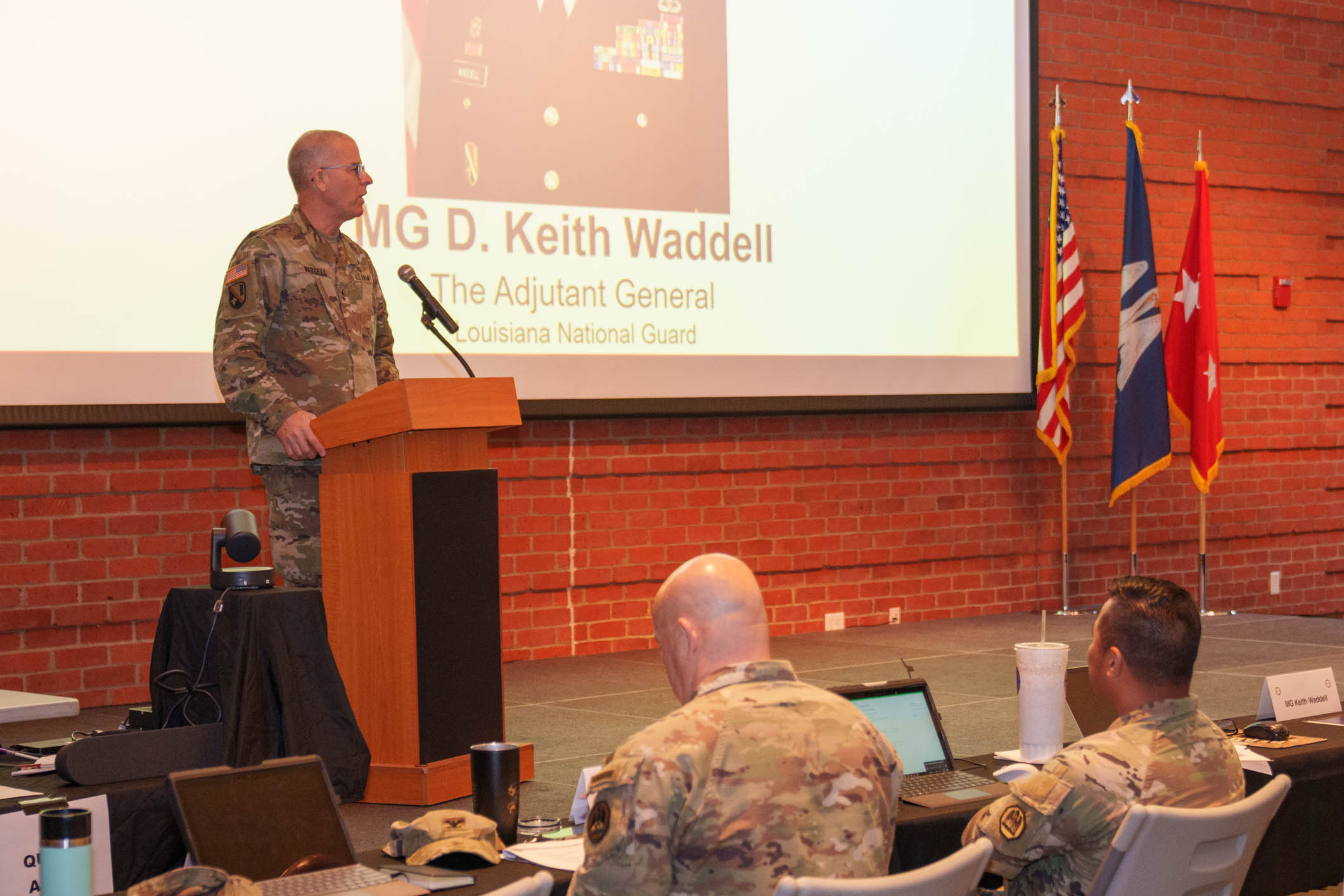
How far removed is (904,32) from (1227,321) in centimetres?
253

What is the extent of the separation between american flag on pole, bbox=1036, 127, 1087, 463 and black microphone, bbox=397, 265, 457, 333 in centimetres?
405

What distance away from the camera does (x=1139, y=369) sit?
6785 mm

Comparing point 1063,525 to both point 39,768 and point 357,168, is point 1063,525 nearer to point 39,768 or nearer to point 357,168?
point 357,168

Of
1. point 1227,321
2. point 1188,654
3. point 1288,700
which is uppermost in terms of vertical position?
point 1227,321

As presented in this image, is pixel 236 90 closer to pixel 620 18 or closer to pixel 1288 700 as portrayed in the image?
pixel 620 18

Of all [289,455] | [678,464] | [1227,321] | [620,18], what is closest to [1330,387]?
[1227,321]

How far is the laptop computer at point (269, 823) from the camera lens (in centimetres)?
195

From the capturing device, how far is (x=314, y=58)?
16.6 ft

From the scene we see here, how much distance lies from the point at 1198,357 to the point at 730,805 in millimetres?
5847

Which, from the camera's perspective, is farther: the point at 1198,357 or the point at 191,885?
the point at 1198,357

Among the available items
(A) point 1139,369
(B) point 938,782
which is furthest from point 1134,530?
(B) point 938,782

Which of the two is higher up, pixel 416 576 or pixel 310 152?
pixel 310 152

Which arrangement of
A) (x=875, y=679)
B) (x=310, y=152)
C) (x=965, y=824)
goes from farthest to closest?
(x=875, y=679), (x=310, y=152), (x=965, y=824)

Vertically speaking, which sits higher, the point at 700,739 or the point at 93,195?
the point at 93,195
